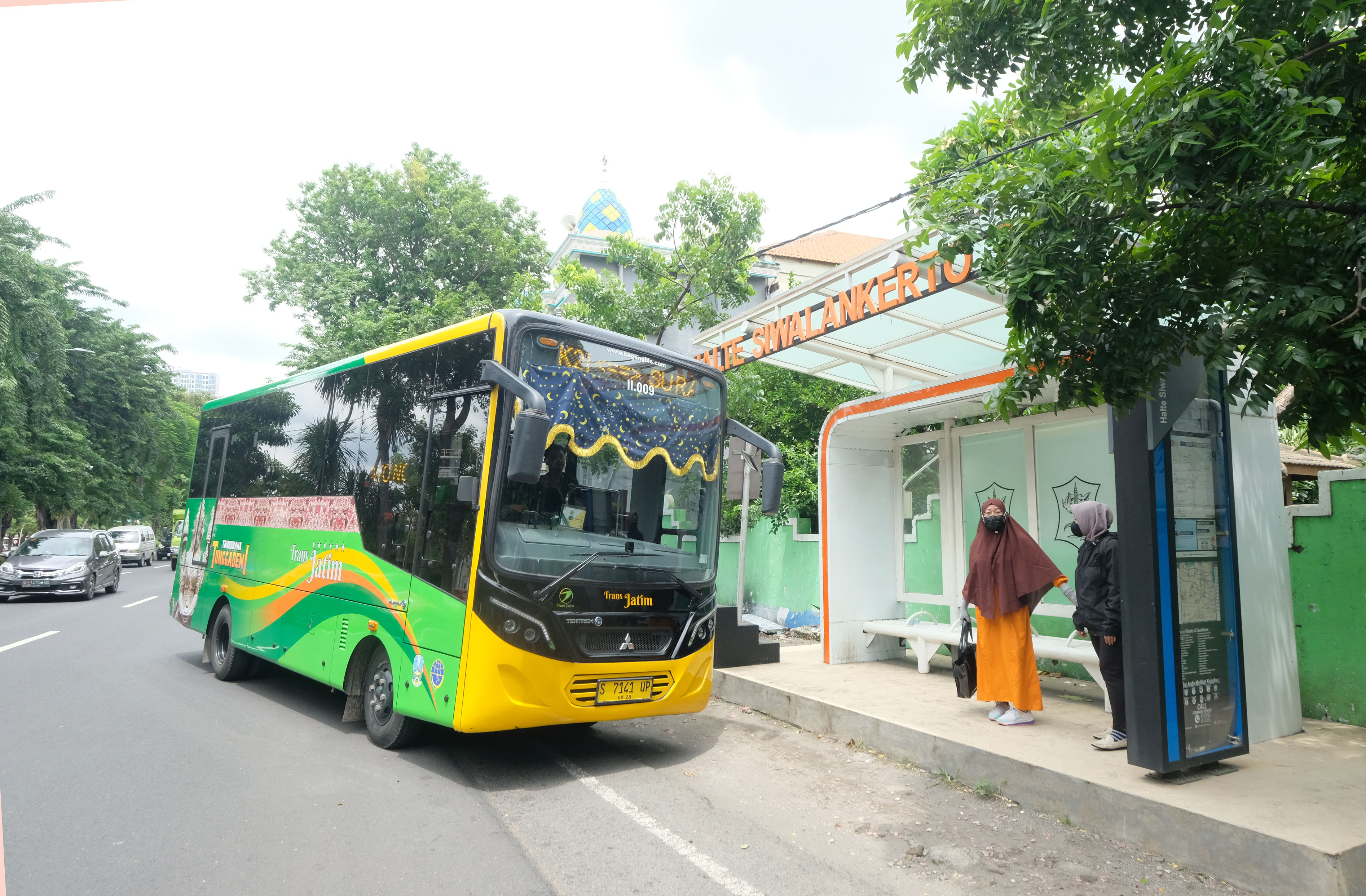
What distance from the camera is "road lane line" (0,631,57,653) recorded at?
11386 mm

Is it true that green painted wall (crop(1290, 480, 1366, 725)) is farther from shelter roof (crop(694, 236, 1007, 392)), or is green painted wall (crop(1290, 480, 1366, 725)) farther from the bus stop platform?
shelter roof (crop(694, 236, 1007, 392))

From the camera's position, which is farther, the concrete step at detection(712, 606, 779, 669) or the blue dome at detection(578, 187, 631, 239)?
the blue dome at detection(578, 187, 631, 239)

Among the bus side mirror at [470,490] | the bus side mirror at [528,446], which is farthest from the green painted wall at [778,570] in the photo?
the bus side mirror at [528,446]

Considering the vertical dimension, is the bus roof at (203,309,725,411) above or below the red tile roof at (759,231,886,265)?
below

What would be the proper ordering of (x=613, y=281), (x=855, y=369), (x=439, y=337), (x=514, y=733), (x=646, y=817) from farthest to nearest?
(x=613, y=281) < (x=855, y=369) < (x=514, y=733) < (x=439, y=337) < (x=646, y=817)

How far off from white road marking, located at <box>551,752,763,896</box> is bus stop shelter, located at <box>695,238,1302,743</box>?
4.56 meters

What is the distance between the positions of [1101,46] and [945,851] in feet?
18.1

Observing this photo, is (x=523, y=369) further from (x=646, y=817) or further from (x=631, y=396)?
(x=646, y=817)

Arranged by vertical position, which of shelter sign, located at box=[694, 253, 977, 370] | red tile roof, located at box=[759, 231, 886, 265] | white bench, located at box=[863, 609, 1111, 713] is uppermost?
red tile roof, located at box=[759, 231, 886, 265]

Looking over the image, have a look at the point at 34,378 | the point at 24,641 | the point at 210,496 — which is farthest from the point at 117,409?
the point at 210,496

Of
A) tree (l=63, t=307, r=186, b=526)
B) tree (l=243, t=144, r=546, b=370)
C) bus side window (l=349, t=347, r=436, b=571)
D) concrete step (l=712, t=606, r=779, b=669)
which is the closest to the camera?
bus side window (l=349, t=347, r=436, b=571)

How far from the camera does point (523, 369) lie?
18.9 ft

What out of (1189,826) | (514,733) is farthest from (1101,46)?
(514,733)

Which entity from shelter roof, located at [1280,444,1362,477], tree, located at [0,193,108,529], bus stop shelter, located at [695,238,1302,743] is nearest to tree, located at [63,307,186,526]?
tree, located at [0,193,108,529]
